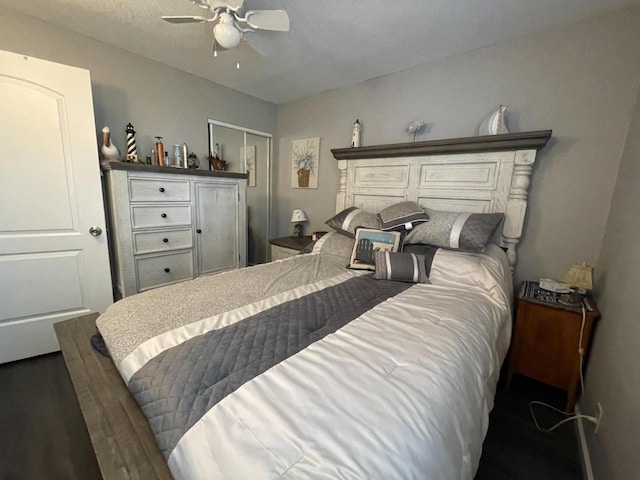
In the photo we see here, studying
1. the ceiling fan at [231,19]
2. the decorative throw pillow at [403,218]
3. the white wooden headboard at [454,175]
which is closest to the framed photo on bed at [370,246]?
the decorative throw pillow at [403,218]

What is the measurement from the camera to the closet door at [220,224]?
2.56 meters

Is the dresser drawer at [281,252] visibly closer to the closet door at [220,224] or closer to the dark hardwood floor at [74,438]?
the closet door at [220,224]

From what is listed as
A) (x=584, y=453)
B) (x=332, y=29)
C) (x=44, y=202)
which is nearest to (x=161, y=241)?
(x=44, y=202)

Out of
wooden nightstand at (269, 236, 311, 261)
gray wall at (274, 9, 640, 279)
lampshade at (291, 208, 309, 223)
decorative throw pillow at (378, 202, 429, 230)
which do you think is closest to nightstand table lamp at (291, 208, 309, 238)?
lampshade at (291, 208, 309, 223)

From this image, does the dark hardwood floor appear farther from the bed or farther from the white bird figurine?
the white bird figurine

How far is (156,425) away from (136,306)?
0.64 metres

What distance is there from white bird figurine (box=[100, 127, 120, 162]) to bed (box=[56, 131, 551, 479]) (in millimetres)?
1487

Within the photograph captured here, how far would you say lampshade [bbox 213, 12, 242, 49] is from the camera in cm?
147

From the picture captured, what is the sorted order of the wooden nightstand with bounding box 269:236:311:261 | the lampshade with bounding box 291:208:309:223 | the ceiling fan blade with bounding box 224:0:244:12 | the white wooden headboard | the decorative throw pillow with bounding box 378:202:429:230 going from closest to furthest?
1. the ceiling fan blade with bounding box 224:0:244:12
2. the white wooden headboard
3. the decorative throw pillow with bounding box 378:202:429:230
4. the wooden nightstand with bounding box 269:236:311:261
5. the lampshade with bounding box 291:208:309:223

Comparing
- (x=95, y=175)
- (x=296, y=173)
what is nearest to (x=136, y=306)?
(x=95, y=175)

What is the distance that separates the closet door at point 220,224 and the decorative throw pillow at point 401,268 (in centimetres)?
175

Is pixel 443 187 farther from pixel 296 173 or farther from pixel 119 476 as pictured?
pixel 119 476

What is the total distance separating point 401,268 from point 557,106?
5.13ft

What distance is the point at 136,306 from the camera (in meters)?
1.16
